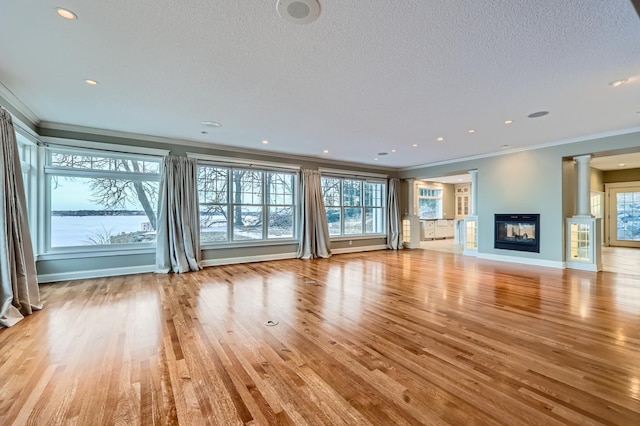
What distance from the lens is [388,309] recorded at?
11.1ft

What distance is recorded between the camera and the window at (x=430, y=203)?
1243 cm

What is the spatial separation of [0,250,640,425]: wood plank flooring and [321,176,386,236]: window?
4.14 meters

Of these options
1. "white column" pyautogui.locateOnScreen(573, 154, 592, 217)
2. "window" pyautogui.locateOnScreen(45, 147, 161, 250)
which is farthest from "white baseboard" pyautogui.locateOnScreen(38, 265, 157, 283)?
"white column" pyautogui.locateOnScreen(573, 154, 592, 217)

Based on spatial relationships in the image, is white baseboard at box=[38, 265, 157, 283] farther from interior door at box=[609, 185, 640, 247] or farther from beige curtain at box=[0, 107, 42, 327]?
interior door at box=[609, 185, 640, 247]

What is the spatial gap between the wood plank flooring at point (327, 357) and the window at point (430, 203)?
8241mm

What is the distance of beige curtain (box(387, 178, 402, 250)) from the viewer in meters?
9.16

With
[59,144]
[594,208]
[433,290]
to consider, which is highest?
[59,144]

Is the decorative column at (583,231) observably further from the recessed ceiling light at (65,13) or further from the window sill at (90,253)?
the window sill at (90,253)

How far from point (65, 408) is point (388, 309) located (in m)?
2.92

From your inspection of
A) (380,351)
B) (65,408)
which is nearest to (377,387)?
(380,351)

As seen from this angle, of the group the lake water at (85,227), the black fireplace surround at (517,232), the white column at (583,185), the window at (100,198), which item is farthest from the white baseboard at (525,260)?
the lake water at (85,227)

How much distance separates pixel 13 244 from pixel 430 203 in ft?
42.1

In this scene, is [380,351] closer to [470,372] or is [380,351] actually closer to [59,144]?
[470,372]

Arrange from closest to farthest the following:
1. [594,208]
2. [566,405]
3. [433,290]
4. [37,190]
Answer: [566,405], [433,290], [37,190], [594,208]
